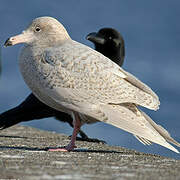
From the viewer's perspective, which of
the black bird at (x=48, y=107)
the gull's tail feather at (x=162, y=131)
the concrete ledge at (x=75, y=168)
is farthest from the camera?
the black bird at (x=48, y=107)

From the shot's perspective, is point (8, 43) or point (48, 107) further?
point (48, 107)

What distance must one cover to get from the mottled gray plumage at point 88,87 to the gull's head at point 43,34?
0.04 metres

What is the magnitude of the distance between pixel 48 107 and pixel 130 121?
378cm

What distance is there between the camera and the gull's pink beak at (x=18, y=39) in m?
5.83

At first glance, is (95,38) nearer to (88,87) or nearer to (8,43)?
(8,43)

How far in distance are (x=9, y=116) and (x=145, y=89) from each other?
167 inches

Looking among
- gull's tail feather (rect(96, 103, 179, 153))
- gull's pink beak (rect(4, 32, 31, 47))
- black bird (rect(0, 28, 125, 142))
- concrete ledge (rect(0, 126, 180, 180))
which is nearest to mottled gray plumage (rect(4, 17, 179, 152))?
gull's tail feather (rect(96, 103, 179, 153))

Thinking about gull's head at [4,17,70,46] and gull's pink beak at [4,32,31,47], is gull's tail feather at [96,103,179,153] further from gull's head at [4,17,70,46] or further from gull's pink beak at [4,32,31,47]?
gull's pink beak at [4,32,31,47]

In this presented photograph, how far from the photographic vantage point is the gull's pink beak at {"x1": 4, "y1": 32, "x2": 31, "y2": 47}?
5.83 meters

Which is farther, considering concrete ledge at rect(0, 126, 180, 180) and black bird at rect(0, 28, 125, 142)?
black bird at rect(0, 28, 125, 142)

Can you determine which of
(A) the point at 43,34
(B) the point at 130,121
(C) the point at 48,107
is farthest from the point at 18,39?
(C) the point at 48,107

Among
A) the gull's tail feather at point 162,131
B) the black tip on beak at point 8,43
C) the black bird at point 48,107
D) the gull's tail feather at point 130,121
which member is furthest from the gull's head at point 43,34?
the black bird at point 48,107

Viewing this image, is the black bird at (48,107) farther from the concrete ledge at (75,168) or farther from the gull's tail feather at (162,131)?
the concrete ledge at (75,168)

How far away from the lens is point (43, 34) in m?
5.74
